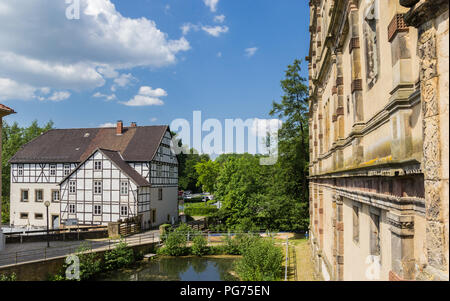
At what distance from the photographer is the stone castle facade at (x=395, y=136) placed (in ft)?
10.1

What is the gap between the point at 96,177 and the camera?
30.2m

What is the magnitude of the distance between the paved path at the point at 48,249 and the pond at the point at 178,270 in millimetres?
2276

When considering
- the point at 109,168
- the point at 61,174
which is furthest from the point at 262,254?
the point at 61,174

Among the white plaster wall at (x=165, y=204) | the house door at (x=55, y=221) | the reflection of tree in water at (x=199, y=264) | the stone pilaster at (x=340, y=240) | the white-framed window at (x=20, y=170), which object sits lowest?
the reflection of tree in water at (x=199, y=264)

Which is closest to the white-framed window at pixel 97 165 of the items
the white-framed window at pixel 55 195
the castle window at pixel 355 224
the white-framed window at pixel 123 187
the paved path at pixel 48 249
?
the white-framed window at pixel 123 187

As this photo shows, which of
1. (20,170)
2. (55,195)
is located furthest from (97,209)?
(20,170)

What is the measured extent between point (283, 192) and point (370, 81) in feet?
77.0

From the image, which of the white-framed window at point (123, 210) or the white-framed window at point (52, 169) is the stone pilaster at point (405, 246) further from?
the white-framed window at point (52, 169)

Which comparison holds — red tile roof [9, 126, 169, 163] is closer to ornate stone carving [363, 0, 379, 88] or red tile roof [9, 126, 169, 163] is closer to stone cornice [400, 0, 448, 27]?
ornate stone carving [363, 0, 379, 88]

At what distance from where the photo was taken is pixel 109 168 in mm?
29875

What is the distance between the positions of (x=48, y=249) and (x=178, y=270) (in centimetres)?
808

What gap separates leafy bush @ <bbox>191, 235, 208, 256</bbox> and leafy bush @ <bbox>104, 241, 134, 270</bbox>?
4567mm

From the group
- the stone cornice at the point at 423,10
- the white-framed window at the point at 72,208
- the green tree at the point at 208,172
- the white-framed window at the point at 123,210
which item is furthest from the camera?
the green tree at the point at 208,172

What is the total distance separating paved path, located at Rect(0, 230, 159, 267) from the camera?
17922mm
